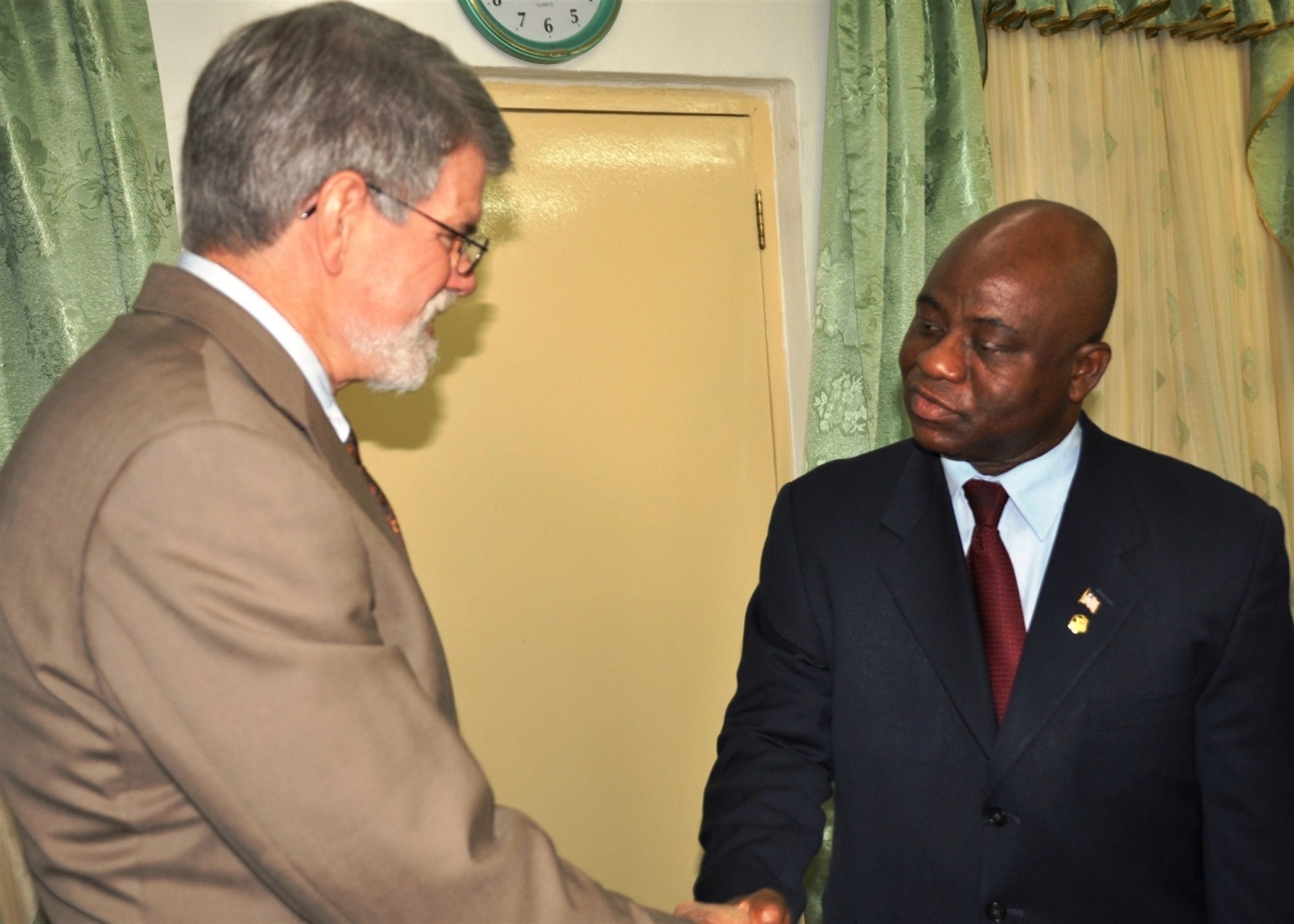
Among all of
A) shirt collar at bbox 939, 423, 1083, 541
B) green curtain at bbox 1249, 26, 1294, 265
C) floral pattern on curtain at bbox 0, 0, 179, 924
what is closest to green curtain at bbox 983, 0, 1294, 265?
green curtain at bbox 1249, 26, 1294, 265

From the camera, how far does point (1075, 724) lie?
1.70m

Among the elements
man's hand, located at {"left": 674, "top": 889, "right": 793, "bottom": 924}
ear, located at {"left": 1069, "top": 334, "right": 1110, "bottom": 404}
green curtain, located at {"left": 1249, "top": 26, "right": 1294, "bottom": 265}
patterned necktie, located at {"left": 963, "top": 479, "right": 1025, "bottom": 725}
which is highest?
green curtain, located at {"left": 1249, "top": 26, "right": 1294, "bottom": 265}

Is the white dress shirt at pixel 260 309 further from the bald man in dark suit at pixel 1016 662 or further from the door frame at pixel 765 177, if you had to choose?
the door frame at pixel 765 177

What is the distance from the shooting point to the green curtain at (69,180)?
2420 mm

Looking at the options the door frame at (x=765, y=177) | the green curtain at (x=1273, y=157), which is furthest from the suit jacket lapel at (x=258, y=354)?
the green curtain at (x=1273, y=157)

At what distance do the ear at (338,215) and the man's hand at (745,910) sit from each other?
967mm

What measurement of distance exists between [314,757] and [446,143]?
0.66 metres

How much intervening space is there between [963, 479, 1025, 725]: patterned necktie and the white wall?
1.46 m

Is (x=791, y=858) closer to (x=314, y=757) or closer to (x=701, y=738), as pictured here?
(x=314, y=757)

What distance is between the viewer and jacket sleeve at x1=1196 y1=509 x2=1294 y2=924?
1.69 metres

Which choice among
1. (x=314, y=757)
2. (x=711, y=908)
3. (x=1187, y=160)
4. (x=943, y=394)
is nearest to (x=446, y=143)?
(x=314, y=757)

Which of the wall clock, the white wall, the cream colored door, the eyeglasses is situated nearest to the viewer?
the eyeglasses

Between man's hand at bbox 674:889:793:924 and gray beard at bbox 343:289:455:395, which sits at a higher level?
gray beard at bbox 343:289:455:395

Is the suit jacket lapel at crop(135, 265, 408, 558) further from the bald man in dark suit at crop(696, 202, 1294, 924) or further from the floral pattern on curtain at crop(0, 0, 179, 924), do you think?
the floral pattern on curtain at crop(0, 0, 179, 924)
